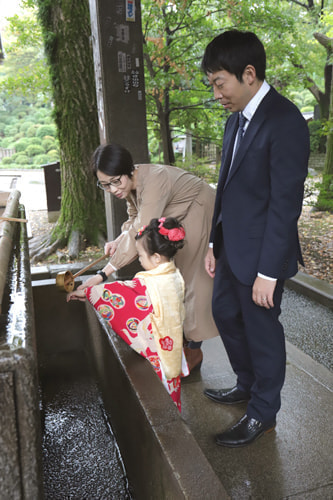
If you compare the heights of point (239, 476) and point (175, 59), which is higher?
point (175, 59)

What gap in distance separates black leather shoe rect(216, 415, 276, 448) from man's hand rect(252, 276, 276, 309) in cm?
69

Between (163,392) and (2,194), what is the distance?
2.78 meters

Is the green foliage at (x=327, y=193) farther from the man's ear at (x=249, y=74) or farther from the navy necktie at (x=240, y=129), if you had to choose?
the man's ear at (x=249, y=74)

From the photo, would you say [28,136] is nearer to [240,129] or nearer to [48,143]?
[48,143]

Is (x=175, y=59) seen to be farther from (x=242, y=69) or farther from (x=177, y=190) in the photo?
(x=242, y=69)

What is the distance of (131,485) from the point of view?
2072 mm

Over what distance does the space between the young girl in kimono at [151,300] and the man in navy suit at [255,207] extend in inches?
10.9

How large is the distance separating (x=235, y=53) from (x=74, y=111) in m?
5.36

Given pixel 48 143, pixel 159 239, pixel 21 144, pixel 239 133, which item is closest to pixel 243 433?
pixel 159 239

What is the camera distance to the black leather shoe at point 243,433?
2213mm

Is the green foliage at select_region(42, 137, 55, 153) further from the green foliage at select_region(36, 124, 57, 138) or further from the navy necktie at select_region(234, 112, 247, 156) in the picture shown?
the navy necktie at select_region(234, 112, 247, 156)

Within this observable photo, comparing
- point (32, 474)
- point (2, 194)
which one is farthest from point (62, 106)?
point (32, 474)

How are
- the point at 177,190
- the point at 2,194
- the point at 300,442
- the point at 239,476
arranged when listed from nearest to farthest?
1. the point at 239,476
2. the point at 300,442
3. the point at 177,190
4. the point at 2,194

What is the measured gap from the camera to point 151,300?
2.24m
